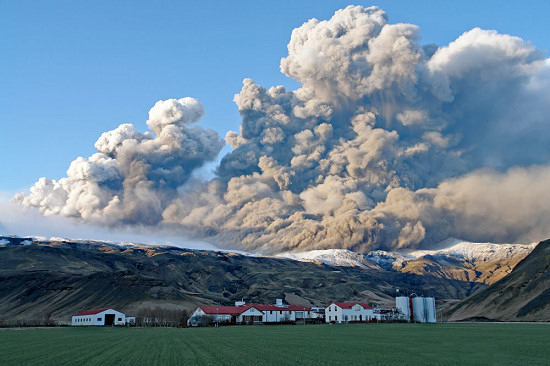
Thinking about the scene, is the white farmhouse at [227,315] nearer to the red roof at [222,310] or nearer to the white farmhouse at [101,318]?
the red roof at [222,310]

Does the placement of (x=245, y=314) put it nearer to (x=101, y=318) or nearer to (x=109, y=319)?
(x=109, y=319)

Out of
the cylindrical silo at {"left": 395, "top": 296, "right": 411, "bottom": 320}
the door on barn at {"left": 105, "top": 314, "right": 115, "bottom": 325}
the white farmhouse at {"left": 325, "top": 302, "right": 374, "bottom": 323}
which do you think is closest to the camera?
the door on barn at {"left": 105, "top": 314, "right": 115, "bottom": 325}

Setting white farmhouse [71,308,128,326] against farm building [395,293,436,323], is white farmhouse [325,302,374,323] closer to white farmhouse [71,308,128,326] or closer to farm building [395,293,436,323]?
farm building [395,293,436,323]

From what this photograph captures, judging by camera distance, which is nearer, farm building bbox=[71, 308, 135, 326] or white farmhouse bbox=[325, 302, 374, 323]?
A: farm building bbox=[71, 308, 135, 326]

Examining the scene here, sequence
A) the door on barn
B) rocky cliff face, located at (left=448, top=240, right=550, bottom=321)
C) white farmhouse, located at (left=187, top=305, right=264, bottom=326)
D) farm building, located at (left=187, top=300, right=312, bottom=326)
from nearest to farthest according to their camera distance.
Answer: rocky cliff face, located at (left=448, top=240, right=550, bottom=321), white farmhouse, located at (left=187, top=305, right=264, bottom=326), farm building, located at (left=187, top=300, right=312, bottom=326), the door on barn

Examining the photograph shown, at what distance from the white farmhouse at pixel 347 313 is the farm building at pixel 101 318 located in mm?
54840

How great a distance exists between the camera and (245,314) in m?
123

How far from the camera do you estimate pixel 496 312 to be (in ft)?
417

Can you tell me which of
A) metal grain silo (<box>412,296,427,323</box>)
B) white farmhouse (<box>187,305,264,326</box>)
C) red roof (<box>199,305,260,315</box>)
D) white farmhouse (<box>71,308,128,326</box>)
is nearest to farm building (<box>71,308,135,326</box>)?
white farmhouse (<box>71,308,128,326</box>)

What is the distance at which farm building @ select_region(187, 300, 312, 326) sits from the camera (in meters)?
116

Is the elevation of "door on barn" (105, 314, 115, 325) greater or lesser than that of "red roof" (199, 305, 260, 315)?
lesser

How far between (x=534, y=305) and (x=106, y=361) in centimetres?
11206

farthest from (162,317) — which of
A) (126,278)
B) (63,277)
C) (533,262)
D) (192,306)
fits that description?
(533,262)

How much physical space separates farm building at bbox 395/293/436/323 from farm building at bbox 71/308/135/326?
79197 millimetres
